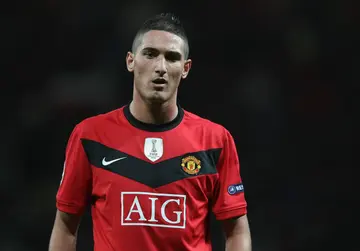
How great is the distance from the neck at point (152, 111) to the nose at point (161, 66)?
157 mm

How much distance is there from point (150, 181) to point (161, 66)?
0.48 metres

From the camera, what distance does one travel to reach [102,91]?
5023 millimetres

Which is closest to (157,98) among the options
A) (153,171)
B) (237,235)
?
(153,171)

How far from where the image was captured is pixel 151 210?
2.78 meters

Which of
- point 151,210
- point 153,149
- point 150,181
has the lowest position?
point 151,210

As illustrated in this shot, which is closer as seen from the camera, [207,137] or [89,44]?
[207,137]

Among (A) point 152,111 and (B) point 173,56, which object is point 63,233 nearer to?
(A) point 152,111

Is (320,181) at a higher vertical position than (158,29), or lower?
lower

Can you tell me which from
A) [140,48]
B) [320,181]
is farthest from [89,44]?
[140,48]

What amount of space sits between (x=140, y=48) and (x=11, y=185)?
220 centimetres

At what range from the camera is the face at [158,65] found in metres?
2.85

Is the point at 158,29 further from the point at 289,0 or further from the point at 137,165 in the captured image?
the point at 289,0

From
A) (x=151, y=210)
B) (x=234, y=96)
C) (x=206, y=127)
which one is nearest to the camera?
(x=151, y=210)

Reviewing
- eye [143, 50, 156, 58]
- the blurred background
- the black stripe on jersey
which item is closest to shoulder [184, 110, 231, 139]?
the black stripe on jersey
